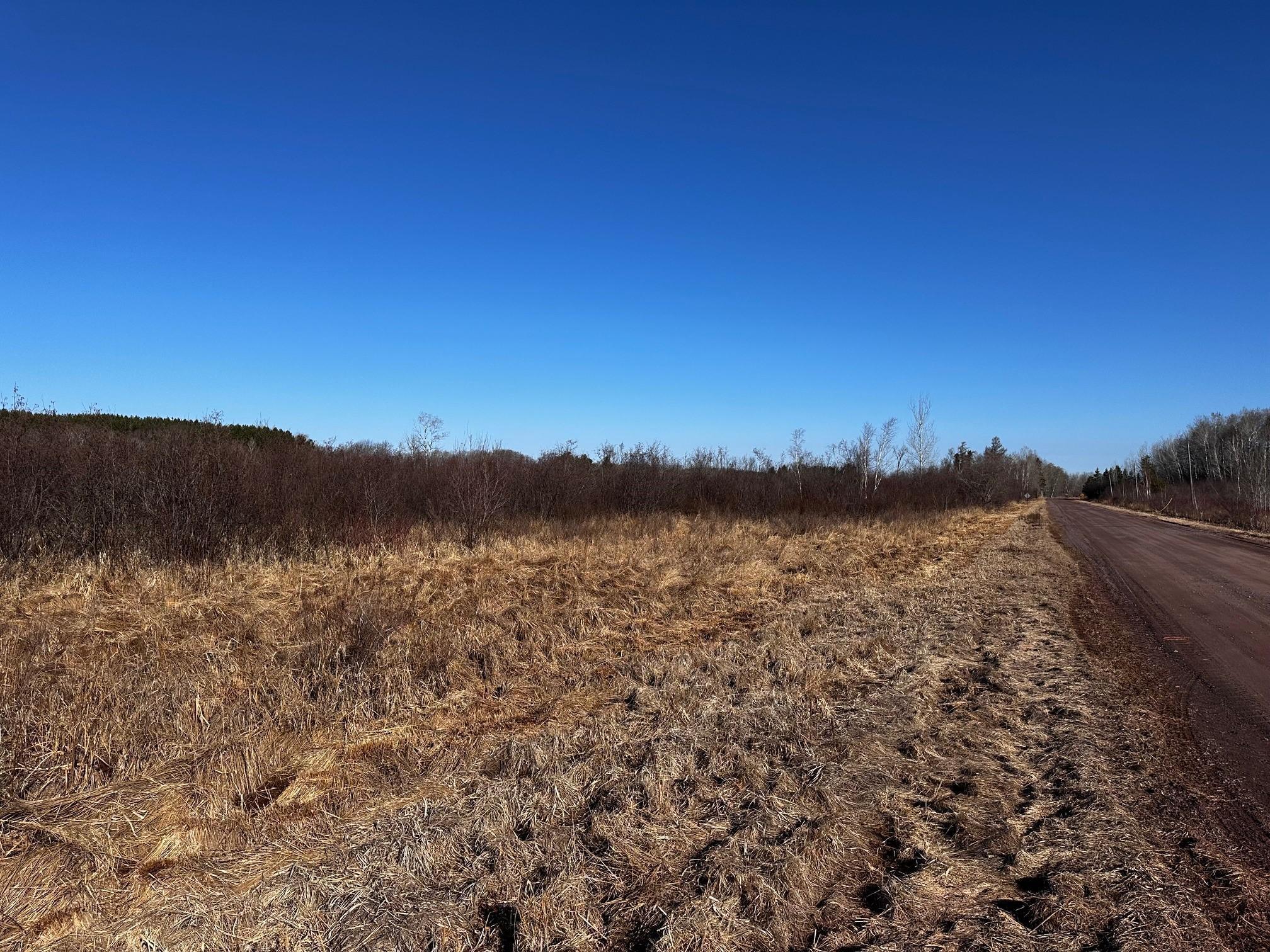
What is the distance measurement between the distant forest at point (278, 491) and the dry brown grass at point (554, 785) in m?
2.67

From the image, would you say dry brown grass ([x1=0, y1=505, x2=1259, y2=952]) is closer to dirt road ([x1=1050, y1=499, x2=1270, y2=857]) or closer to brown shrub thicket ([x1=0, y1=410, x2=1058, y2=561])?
dirt road ([x1=1050, y1=499, x2=1270, y2=857])

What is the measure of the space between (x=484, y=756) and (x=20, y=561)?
9.92 m

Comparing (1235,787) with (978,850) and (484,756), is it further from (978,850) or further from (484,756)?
(484,756)

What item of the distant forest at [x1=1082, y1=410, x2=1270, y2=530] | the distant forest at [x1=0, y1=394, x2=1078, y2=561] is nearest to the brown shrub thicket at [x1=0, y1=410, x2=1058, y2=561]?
the distant forest at [x1=0, y1=394, x2=1078, y2=561]

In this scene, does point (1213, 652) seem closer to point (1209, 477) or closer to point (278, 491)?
point (278, 491)

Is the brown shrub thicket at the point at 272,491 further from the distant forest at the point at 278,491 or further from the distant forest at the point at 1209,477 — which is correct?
the distant forest at the point at 1209,477

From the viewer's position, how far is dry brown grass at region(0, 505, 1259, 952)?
296 centimetres

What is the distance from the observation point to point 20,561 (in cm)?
989

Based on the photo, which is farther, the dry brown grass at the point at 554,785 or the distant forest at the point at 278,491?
the distant forest at the point at 278,491

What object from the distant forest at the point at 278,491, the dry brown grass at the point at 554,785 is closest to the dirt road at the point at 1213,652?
the dry brown grass at the point at 554,785

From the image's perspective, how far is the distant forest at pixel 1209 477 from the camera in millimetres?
33572

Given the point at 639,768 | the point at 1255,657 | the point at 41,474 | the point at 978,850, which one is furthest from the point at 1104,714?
the point at 41,474

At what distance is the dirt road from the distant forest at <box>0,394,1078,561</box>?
1110 cm

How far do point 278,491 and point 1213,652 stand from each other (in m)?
15.9
